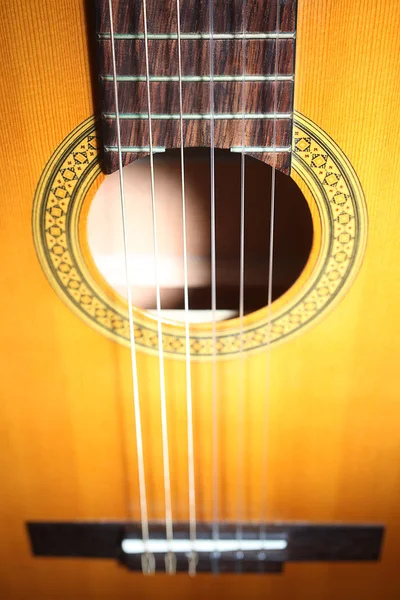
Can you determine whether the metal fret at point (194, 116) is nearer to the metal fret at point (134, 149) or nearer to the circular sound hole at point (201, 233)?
the metal fret at point (134, 149)

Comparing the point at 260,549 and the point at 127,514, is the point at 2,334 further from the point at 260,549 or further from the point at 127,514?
the point at 260,549

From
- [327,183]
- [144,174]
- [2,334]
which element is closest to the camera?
[327,183]

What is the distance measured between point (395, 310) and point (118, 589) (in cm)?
66

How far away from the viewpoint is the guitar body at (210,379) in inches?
A: 26.7

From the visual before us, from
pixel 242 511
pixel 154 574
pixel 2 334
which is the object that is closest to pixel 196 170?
pixel 2 334

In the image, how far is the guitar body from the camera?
677 mm

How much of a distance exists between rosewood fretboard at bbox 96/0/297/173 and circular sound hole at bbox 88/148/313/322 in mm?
191

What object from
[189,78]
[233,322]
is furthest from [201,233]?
[189,78]

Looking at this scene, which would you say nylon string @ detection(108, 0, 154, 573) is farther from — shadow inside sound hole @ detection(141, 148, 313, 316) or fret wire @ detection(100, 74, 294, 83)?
shadow inside sound hole @ detection(141, 148, 313, 316)

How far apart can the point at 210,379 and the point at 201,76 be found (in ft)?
1.31

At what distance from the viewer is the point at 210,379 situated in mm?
857

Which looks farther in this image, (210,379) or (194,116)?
(210,379)

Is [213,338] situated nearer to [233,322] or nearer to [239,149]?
[233,322]

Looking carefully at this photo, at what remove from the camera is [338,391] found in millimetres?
864
